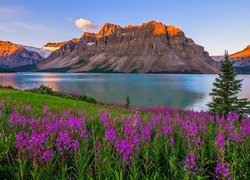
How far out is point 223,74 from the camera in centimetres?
2355

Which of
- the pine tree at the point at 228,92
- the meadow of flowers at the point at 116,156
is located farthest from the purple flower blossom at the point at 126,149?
the pine tree at the point at 228,92

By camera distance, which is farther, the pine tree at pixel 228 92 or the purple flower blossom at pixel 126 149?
the pine tree at pixel 228 92

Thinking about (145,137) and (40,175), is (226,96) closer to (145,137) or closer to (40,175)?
(145,137)

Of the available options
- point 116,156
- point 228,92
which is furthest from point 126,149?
point 228,92

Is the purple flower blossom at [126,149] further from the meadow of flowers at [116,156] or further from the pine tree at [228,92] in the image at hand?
the pine tree at [228,92]

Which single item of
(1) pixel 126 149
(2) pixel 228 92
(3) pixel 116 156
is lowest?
(2) pixel 228 92

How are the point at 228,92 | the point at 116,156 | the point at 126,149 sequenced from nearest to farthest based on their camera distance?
the point at 126,149
the point at 116,156
the point at 228,92

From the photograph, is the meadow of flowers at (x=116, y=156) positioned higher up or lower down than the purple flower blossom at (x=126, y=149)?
lower down

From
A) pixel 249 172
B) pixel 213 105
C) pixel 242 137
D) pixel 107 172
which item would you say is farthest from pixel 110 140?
pixel 213 105

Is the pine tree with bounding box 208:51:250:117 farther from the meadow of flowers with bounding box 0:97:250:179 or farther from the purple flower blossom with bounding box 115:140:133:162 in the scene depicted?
the purple flower blossom with bounding box 115:140:133:162

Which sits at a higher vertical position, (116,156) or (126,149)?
(126,149)

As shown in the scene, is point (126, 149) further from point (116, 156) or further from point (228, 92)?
point (228, 92)

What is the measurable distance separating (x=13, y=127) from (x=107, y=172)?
13.5 ft

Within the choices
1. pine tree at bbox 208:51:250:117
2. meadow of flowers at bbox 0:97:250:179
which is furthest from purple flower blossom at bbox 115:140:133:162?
pine tree at bbox 208:51:250:117
